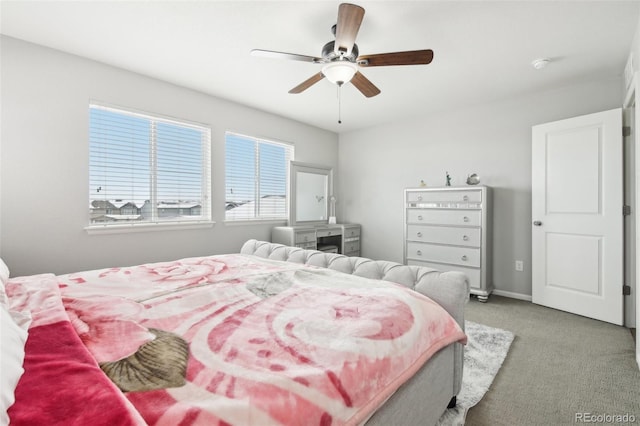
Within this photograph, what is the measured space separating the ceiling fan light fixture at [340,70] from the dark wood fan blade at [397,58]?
0.07 m

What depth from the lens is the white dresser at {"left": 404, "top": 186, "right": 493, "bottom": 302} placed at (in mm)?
3408

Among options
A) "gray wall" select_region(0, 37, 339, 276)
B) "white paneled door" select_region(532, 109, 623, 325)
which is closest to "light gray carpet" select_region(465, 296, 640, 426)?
"white paneled door" select_region(532, 109, 623, 325)

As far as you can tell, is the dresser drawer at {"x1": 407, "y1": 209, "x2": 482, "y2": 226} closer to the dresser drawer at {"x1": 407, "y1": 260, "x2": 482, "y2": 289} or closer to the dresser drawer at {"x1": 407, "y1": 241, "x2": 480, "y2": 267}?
the dresser drawer at {"x1": 407, "y1": 241, "x2": 480, "y2": 267}

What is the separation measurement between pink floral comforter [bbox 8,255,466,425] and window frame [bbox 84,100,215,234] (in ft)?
4.70

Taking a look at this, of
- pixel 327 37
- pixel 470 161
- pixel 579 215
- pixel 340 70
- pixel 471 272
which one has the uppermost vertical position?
pixel 327 37

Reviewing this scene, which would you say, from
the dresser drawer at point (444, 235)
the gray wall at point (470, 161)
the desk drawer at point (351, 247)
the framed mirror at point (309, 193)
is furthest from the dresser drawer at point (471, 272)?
the framed mirror at point (309, 193)

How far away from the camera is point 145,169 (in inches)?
121

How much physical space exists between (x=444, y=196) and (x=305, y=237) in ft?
6.30

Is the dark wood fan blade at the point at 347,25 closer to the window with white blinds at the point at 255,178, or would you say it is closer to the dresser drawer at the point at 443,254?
the window with white blinds at the point at 255,178

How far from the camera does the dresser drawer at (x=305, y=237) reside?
157 inches

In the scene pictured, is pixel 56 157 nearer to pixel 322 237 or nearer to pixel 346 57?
pixel 346 57

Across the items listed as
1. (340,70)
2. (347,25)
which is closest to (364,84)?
(340,70)

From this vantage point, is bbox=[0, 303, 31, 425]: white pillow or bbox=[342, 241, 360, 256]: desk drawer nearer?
bbox=[0, 303, 31, 425]: white pillow

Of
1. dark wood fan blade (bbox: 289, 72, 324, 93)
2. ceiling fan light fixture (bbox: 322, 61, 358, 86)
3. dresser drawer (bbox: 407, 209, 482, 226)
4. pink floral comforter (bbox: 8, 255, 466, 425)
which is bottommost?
pink floral comforter (bbox: 8, 255, 466, 425)
